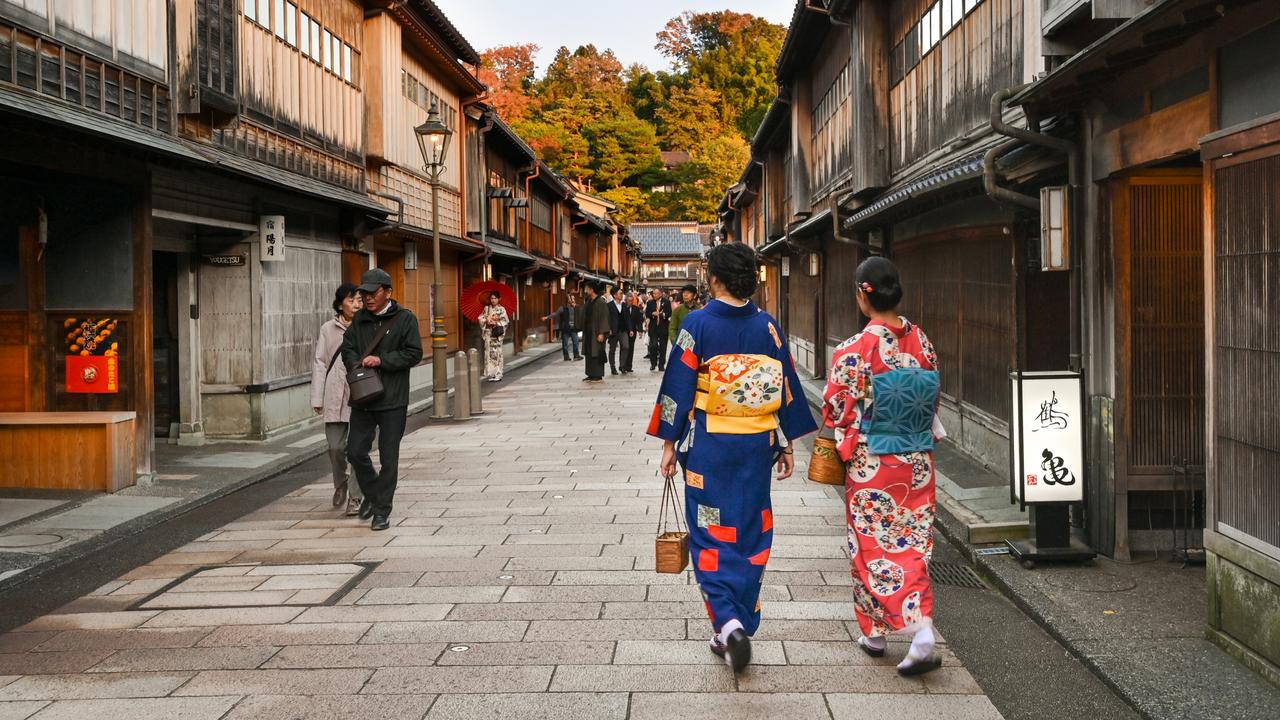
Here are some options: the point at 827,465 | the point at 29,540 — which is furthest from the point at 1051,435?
the point at 29,540

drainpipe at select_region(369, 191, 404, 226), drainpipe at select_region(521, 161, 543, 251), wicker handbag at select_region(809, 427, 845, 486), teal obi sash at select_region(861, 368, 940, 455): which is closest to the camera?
teal obi sash at select_region(861, 368, 940, 455)

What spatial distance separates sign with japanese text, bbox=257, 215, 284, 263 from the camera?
14398 mm

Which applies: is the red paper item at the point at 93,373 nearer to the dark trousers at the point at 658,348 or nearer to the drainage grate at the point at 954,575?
the drainage grate at the point at 954,575

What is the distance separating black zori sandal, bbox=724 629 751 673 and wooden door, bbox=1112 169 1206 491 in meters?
3.51

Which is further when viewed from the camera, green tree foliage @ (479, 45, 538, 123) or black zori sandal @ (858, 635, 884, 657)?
green tree foliage @ (479, 45, 538, 123)

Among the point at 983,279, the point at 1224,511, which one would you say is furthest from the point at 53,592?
the point at 983,279

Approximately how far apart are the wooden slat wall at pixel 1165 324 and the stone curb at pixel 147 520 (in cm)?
756

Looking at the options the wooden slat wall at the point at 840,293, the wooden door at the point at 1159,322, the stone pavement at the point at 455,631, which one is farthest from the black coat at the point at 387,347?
the wooden slat wall at the point at 840,293

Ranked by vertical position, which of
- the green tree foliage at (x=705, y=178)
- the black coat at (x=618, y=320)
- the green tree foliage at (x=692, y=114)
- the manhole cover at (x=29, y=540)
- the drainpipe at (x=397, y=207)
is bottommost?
the manhole cover at (x=29, y=540)

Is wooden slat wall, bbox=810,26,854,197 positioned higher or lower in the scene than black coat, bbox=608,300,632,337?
higher

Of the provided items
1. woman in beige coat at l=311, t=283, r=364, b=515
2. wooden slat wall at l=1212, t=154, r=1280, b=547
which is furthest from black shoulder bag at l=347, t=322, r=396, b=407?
wooden slat wall at l=1212, t=154, r=1280, b=547

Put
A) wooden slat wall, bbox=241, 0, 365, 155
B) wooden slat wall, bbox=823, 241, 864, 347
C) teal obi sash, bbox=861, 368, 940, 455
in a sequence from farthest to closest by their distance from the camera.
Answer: wooden slat wall, bbox=823, 241, 864, 347
wooden slat wall, bbox=241, 0, 365, 155
teal obi sash, bbox=861, 368, 940, 455

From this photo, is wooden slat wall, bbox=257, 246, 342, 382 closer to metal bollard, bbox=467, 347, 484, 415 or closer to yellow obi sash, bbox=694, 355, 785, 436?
metal bollard, bbox=467, 347, 484, 415

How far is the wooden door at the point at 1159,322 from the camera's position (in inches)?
272
